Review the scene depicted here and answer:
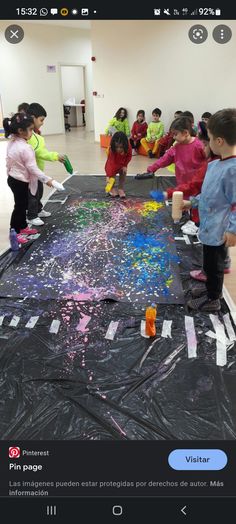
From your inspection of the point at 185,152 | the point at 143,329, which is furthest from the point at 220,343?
the point at 185,152

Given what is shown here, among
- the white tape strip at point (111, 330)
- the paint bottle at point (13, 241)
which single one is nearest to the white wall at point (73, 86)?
the paint bottle at point (13, 241)

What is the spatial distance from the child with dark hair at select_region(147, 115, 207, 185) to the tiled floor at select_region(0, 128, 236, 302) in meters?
0.72

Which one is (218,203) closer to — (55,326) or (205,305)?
(205,305)

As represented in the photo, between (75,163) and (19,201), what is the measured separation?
344cm

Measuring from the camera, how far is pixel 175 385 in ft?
5.34

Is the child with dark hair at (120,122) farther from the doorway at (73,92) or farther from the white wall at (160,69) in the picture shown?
the doorway at (73,92)

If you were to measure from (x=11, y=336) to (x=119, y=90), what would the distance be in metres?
6.84

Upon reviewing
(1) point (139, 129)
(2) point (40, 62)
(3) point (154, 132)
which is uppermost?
Result: (2) point (40, 62)

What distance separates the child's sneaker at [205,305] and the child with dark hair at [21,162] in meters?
1.48

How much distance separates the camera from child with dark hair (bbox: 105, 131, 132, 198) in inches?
154

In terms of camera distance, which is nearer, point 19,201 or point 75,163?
point 19,201

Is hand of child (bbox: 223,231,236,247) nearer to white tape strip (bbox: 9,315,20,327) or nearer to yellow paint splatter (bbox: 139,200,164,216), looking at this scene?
white tape strip (bbox: 9,315,20,327)

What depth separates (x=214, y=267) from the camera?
203cm

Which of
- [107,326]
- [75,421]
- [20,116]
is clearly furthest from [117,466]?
[20,116]
